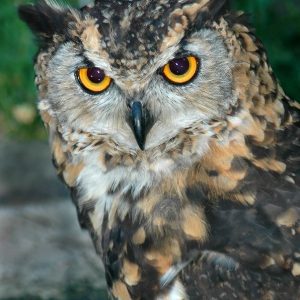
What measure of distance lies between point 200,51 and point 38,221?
2200 millimetres

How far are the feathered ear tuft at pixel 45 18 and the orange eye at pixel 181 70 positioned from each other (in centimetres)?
35

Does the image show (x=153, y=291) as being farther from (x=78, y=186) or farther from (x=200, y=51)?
(x=200, y=51)

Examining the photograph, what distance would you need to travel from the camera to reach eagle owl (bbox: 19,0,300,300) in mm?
2777

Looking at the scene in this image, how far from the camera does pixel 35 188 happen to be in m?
5.16

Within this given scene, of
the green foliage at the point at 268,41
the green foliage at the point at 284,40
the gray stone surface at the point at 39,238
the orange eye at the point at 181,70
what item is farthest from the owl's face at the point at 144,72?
the green foliage at the point at 284,40

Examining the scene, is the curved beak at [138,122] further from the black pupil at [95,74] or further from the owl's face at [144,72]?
the black pupil at [95,74]

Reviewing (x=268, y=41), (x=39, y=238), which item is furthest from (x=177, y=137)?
(x=268, y=41)

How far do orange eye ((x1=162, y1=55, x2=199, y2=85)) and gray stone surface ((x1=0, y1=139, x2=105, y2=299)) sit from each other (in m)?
1.67

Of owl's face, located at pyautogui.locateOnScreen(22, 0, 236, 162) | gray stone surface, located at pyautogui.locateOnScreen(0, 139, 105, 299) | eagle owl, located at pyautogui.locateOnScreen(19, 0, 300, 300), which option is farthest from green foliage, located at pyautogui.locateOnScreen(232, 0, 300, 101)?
owl's face, located at pyautogui.locateOnScreen(22, 0, 236, 162)

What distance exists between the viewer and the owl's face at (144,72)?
110 inches

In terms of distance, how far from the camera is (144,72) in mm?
2811

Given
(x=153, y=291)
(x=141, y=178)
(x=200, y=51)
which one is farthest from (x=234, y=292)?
(x=200, y=51)

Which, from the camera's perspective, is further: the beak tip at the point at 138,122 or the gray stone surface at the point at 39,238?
the gray stone surface at the point at 39,238

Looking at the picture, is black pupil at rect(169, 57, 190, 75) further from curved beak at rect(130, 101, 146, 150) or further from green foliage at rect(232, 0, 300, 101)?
green foliage at rect(232, 0, 300, 101)
